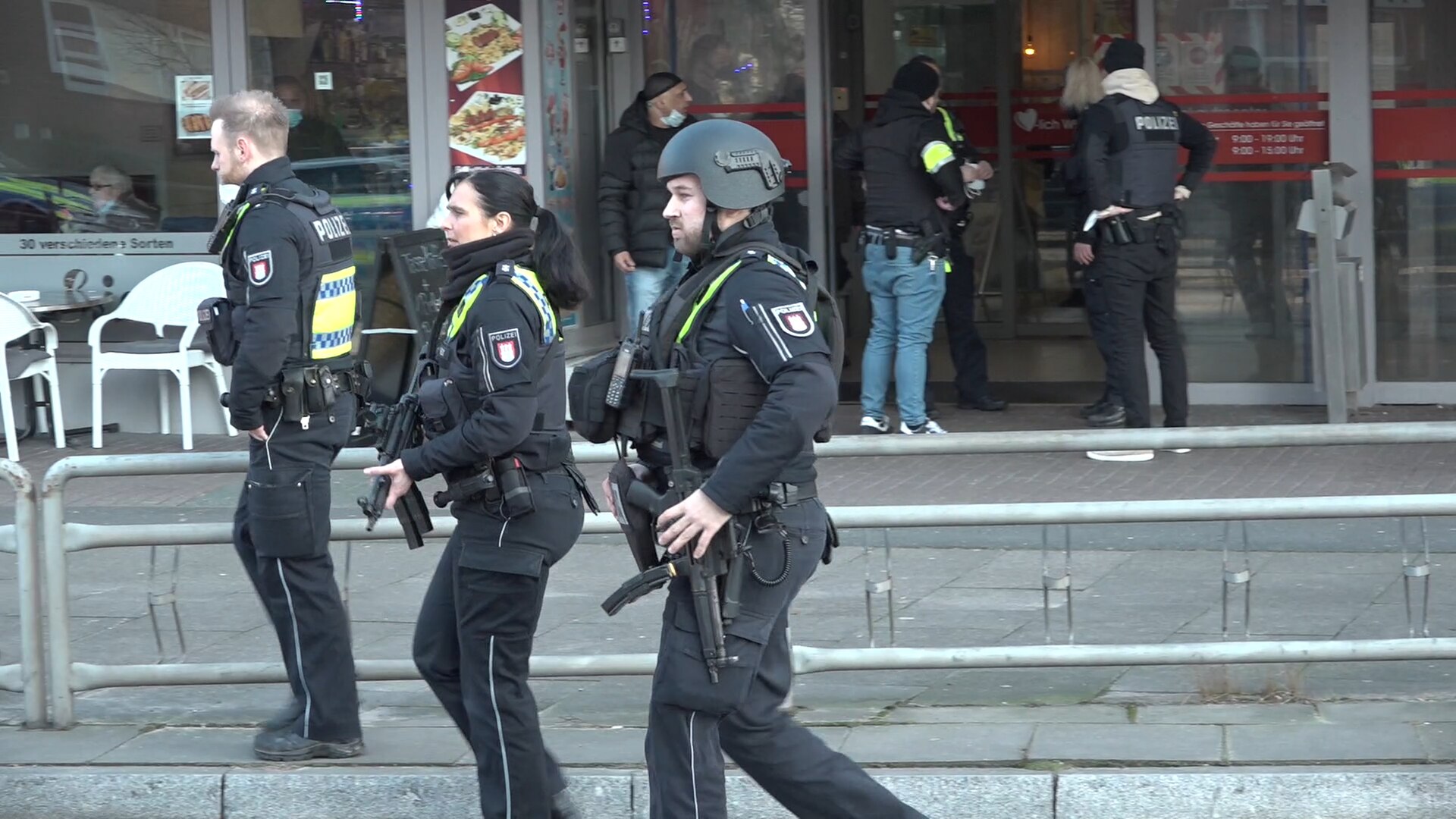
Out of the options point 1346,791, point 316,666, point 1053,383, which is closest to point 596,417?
point 316,666

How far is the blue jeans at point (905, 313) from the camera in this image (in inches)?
374

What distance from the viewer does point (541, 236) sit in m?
4.51

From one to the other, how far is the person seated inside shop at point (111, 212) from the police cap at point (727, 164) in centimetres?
750

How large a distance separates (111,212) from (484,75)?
243cm

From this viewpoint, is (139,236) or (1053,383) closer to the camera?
(139,236)

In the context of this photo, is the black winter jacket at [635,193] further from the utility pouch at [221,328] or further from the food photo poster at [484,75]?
the utility pouch at [221,328]

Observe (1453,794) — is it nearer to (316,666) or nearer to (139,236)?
(316,666)

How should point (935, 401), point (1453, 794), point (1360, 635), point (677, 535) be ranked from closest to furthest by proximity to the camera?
point (677, 535) < point (1453, 794) < point (1360, 635) < point (935, 401)

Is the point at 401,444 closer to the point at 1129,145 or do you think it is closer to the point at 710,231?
the point at 710,231

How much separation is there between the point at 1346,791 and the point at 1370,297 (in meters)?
6.35

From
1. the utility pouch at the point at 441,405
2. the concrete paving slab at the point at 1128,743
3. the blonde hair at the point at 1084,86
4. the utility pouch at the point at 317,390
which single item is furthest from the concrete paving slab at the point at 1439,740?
the blonde hair at the point at 1084,86

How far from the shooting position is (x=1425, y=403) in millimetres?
10492

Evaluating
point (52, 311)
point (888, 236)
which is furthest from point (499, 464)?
point (52, 311)

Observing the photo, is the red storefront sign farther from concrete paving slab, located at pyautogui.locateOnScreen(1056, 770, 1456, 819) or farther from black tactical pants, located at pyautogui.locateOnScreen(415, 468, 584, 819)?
black tactical pants, located at pyautogui.locateOnScreen(415, 468, 584, 819)
